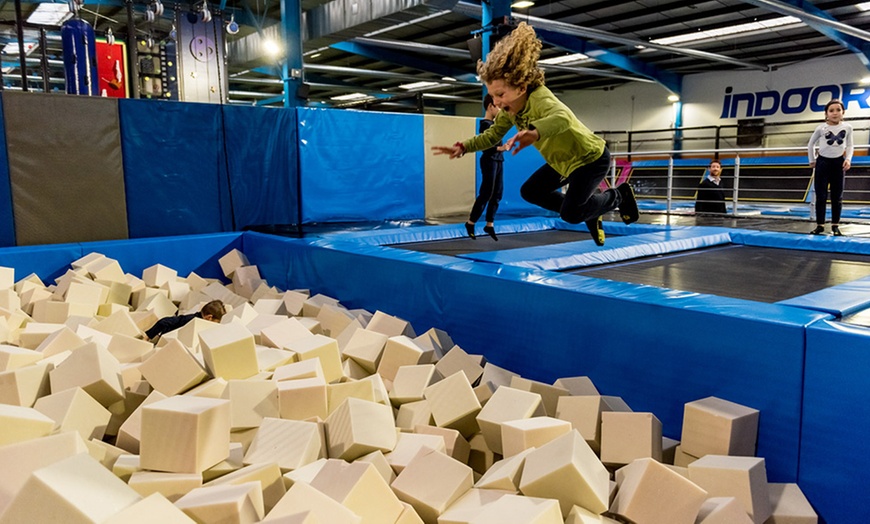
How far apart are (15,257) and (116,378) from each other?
2401 millimetres

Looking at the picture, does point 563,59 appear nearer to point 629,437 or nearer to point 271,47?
point 271,47

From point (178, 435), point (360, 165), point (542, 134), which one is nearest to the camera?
point (178, 435)

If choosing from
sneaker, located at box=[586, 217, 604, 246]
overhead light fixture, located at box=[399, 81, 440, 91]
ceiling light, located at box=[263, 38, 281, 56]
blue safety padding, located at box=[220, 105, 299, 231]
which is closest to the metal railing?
ceiling light, located at box=[263, 38, 281, 56]

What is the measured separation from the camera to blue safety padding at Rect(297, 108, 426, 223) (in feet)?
17.6

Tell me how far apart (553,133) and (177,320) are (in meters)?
2.14

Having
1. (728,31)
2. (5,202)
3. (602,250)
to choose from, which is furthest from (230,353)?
(728,31)

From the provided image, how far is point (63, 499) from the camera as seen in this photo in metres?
1.19

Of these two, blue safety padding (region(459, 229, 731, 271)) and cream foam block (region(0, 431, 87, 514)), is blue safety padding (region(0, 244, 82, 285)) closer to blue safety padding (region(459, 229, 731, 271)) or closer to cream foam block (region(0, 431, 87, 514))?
blue safety padding (region(459, 229, 731, 271))

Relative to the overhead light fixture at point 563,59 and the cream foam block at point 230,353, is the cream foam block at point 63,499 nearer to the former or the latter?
the cream foam block at point 230,353

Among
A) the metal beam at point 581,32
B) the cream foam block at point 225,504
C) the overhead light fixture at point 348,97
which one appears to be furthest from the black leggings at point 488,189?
the overhead light fixture at point 348,97

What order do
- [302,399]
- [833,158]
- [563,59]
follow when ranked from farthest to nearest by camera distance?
1. [563,59]
2. [833,158]
3. [302,399]

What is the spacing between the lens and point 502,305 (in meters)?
2.69

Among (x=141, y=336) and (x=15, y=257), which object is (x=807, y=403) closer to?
(x=141, y=336)

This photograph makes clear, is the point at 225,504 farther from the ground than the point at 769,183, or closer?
closer
